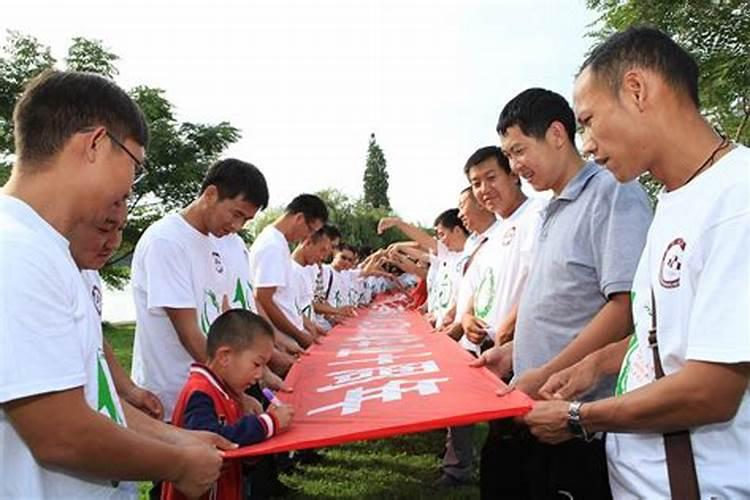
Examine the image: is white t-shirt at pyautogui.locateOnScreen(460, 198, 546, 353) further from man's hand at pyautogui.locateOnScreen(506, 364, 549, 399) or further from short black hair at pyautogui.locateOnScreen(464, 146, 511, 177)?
man's hand at pyautogui.locateOnScreen(506, 364, 549, 399)

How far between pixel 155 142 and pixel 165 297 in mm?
21291

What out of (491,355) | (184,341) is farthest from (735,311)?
(184,341)

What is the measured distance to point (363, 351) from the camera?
460 centimetres

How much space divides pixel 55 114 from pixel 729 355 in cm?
158

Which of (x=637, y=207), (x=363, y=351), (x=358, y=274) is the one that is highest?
(x=637, y=207)

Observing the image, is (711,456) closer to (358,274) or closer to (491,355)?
(491,355)

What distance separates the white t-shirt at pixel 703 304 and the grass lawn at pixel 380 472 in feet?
10.6

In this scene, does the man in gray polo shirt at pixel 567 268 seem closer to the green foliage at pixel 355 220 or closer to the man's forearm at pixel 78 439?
the man's forearm at pixel 78 439

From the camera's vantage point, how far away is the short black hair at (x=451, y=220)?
665 centimetres

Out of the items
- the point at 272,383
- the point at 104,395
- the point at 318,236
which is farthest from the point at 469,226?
the point at 104,395

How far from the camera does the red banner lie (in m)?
2.13

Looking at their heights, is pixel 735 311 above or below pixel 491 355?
above

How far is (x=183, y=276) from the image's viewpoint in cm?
303

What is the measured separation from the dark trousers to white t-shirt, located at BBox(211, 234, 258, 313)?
1596 millimetres
